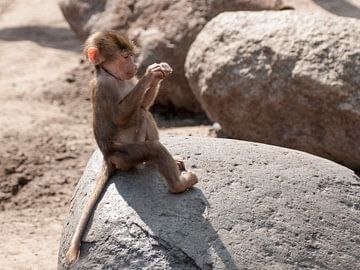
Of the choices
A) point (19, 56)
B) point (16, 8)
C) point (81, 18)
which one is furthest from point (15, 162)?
point (16, 8)

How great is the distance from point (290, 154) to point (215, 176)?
0.54 m

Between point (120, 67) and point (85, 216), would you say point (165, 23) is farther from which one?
point (85, 216)

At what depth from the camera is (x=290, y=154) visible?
16.9 ft

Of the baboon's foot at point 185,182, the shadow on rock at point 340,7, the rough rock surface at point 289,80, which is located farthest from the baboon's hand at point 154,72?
the shadow on rock at point 340,7

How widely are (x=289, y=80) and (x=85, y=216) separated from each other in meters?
3.35

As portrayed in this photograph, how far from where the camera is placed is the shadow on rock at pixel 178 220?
176 inches

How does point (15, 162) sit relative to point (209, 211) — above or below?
below

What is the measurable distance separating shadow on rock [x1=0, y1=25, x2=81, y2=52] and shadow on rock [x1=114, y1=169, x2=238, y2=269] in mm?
7718

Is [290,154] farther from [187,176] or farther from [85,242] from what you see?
[85,242]

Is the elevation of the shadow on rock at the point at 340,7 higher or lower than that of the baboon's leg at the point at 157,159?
lower

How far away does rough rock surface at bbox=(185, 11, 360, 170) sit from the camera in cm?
750

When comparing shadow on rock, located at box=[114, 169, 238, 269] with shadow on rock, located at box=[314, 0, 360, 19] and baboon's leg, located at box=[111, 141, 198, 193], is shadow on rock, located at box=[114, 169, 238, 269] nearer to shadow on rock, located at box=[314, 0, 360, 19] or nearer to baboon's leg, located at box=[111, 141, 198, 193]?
baboon's leg, located at box=[111, 141, 198, 193]

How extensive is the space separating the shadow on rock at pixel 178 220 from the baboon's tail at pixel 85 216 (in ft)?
0.25

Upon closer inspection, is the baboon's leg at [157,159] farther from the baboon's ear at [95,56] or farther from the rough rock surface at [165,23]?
the rough rock surface at [165,23]
